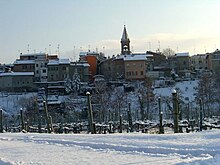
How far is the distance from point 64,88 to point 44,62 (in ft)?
26.5

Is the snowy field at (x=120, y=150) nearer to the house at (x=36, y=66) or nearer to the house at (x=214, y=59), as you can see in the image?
the house at (x=36, y=66)

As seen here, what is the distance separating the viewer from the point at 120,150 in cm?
648

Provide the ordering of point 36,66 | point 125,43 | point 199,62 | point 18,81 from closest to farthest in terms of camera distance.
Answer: point 18,81 → point 36,66 → point 125,43 → point 199,62

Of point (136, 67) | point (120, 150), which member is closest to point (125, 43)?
point (136, 67)

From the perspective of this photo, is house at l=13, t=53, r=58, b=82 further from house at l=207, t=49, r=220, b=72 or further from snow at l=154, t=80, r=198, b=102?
house at l=207, t=49, r=220, b=72

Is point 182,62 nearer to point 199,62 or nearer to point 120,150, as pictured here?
point 199,62

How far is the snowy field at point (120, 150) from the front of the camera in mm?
5492

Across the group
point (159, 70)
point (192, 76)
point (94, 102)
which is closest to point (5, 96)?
point (94, 102)

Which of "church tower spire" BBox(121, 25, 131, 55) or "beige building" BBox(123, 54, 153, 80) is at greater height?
"church tower spire" BBox(121, 25, 131, 55)

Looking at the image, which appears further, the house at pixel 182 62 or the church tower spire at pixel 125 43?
the church tower spire at pixel 125 43

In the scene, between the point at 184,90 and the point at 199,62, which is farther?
the point at 199,62

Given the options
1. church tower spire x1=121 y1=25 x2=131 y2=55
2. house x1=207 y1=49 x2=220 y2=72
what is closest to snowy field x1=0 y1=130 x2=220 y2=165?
church tower spire x1=121 y1=25 x2=131 y2=55

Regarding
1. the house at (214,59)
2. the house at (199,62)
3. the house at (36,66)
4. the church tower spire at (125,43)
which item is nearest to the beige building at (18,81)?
the house at (36,66)

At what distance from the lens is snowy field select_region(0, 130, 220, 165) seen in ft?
18.0
